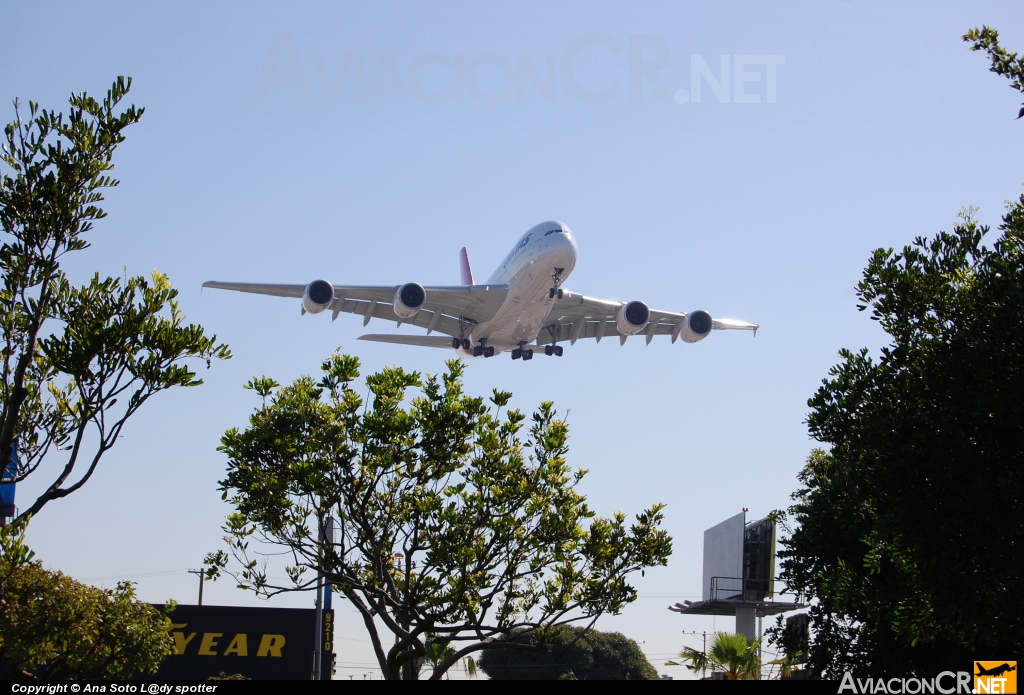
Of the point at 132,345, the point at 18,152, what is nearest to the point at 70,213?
the point at 18,152

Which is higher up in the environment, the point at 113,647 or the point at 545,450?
the point at 545,450

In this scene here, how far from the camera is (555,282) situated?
3125 cm

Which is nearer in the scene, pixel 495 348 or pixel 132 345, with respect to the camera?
pixel 132 345

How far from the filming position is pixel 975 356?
12.2 m

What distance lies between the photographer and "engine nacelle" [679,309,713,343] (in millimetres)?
36656

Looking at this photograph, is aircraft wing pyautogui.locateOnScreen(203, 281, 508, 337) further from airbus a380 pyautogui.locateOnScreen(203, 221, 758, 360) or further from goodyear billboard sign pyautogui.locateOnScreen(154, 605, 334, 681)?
goodyear billboard sign pyautogui.locateOnScreen(154, 605, 334, 681)

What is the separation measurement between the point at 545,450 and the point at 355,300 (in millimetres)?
20941

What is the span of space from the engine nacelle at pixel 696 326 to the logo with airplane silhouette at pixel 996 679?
23.8 metres

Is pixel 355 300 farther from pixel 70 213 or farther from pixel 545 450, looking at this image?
pixel 70 213

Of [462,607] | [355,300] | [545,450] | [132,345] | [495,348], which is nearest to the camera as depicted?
[132,345]

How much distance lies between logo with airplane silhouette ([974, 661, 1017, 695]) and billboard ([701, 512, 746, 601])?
22.7m

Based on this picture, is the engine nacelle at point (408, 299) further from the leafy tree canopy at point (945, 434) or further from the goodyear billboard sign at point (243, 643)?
the leafy tree canopy at point (945, 434)

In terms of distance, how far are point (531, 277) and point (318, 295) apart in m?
7.09

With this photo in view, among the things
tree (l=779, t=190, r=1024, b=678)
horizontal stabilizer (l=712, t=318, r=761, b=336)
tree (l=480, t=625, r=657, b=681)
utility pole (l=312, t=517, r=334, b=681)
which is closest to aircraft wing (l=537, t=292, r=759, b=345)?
horizontal stabilizer (l=712, t=318, r=761, b=336)
